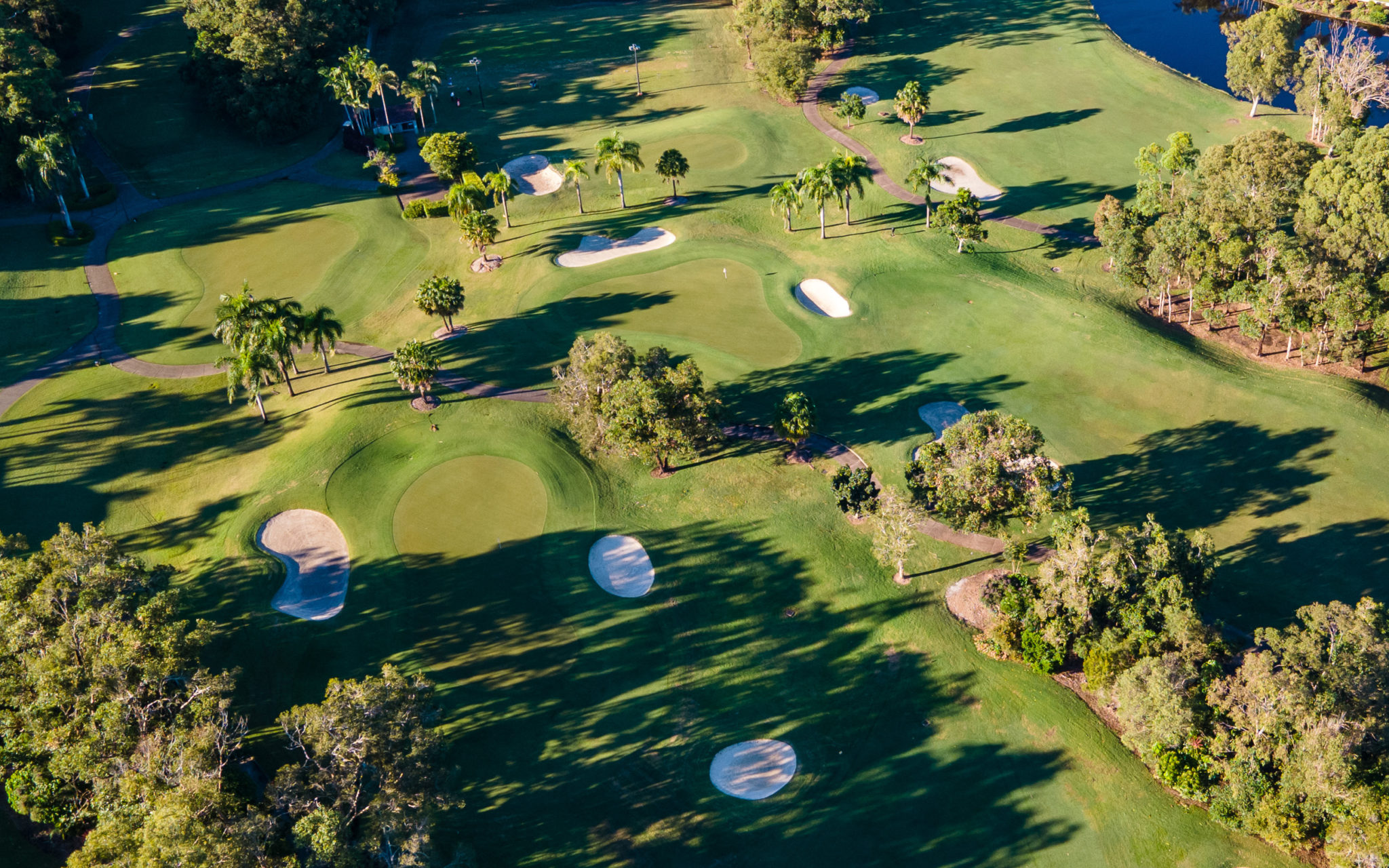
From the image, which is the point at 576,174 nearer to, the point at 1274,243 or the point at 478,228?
the point at 478,228

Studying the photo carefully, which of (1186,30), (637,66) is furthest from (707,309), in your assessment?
(1186,30)

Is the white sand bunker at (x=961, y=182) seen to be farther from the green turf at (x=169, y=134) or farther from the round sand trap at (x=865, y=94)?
the green turf at (x=169, y=134)

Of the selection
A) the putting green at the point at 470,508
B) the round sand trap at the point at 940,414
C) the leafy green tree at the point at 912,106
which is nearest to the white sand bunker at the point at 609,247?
the putting green at the point at 470,508

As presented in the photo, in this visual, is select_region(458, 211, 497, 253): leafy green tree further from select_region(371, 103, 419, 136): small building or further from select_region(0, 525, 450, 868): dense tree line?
select_region(0, 525, 450, 868): dense tree line

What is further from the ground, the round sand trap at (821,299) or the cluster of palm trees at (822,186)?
the cluster of palm trees at (822,186)

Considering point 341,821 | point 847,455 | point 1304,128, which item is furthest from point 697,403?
point 1304,128
